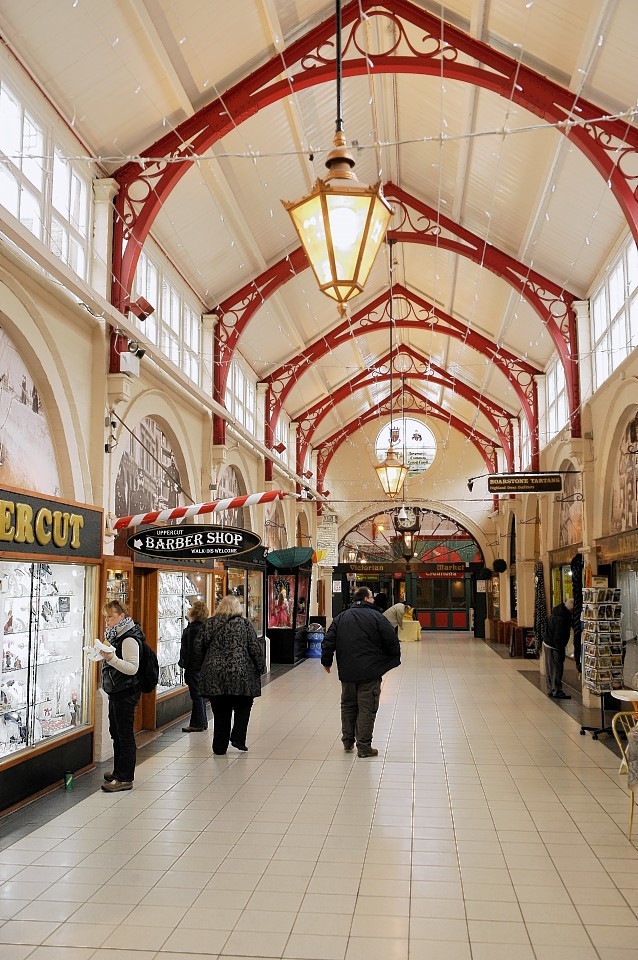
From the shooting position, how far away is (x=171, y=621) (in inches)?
429

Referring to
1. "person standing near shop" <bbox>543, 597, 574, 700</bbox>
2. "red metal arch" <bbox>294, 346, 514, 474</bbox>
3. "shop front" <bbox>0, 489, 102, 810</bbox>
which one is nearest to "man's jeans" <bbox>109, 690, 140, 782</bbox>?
"shop front" <bbox>0, 489, 102, 810</bbox>

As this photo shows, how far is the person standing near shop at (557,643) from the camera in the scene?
11914 mm

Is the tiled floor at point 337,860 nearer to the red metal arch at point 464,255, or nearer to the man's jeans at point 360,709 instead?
the man's jeans at point 360,709

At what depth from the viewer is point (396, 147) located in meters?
13.9

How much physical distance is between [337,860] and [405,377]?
20.1m

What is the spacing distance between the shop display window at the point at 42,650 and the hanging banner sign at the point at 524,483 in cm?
838

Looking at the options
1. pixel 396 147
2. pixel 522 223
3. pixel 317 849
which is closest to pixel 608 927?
pixel 317 849

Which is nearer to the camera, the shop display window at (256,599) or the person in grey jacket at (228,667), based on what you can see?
the person in grey jacket at (228,667)

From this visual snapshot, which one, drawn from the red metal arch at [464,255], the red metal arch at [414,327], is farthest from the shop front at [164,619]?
the red metal arch at [414,327]

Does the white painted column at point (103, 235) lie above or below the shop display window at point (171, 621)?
above

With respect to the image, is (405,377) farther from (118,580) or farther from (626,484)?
(118,580)

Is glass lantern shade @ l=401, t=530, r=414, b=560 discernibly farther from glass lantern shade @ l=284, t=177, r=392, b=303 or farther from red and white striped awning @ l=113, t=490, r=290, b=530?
glass lantern shade @ l=284, t=177, r=392, b=303

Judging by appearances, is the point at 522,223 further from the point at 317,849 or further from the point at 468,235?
the point at 317,849

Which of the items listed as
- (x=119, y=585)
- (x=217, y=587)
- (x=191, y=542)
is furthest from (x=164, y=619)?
(x=217, y=587)
